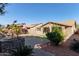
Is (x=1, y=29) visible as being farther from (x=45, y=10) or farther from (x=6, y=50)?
(x=45, y=10)

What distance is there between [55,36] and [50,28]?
9cm

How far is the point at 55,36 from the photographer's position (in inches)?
153

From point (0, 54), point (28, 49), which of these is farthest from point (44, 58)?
point (0, 54)

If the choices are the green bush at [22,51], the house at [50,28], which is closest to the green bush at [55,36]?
the house at [50,28]

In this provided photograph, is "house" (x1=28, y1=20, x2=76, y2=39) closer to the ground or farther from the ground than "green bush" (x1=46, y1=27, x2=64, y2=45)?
farther from the ground

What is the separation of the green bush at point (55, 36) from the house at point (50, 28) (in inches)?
1.3

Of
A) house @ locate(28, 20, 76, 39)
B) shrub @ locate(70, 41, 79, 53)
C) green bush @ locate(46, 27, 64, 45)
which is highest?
house @ locate(28, 20, 76, 39)

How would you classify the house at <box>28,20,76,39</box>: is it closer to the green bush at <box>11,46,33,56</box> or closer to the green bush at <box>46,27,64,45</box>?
the green bush at <box>46,27,64,45</box>

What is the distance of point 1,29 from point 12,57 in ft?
0.91

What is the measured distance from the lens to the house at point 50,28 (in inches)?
152

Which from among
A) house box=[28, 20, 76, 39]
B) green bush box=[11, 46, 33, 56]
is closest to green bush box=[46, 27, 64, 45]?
house box=[28, 20, 76, 39]

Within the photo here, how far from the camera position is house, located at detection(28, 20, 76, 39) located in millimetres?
3857

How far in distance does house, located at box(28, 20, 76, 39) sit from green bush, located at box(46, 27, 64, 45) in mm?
33

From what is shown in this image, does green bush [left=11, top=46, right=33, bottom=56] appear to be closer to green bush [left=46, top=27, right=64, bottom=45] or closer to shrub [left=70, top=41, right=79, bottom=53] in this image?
green bush [left=46, top=27, right=64, bottom=45]
